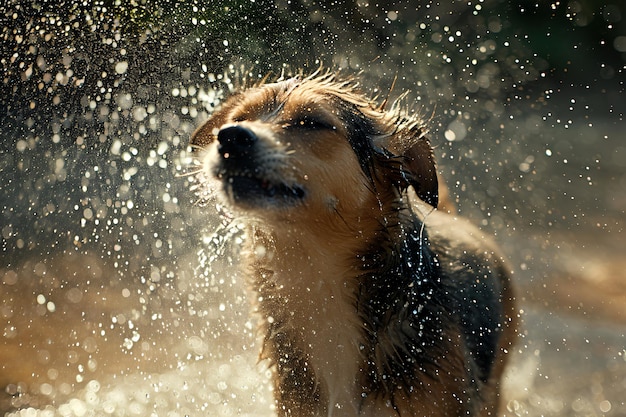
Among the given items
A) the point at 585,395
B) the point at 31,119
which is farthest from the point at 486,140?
the point at 31,119

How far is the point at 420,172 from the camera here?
3.34 m

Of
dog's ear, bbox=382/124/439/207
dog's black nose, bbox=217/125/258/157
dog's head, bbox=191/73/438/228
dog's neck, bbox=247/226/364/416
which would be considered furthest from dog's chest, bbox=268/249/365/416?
dog's black nose, bbox=217/125/258/157

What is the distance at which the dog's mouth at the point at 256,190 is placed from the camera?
9.91 ft

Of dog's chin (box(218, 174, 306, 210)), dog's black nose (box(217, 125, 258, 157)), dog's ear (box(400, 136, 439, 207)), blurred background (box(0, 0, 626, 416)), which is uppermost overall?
dog's ear (box(400, 136, 439, 207))

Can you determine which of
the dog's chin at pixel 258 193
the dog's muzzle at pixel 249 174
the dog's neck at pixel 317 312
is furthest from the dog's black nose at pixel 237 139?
the dog's neck at pixel 317 312

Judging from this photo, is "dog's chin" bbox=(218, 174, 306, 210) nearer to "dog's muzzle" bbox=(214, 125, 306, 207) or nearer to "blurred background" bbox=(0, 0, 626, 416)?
"dog's muzzle" bbox=(214, 125, 306, 207)

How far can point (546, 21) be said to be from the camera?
11.1 meters

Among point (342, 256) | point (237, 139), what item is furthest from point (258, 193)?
A: point (342, 256)

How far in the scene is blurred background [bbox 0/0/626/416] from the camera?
4984 millimetres

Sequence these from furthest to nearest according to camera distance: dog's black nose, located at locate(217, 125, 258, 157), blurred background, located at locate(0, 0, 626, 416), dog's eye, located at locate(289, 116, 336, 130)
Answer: blurred background, located at locate(0, 0, 626, 416), dog's eye, located at locate(289, 116, 336, 130), dog's black nose, located at locate(217, 125, 258, 157)

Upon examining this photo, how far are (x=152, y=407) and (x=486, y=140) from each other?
6.30m

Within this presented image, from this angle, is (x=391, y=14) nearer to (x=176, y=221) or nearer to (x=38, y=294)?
(x=176, y=221)

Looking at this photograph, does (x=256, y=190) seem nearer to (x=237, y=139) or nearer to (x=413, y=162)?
(x=237, y=139)

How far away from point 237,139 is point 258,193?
9.7 inches
